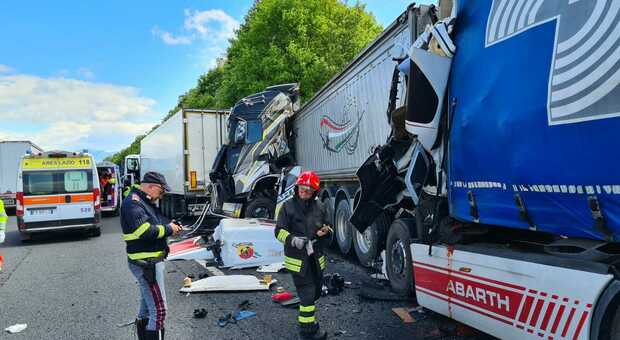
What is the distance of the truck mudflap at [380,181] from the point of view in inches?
220

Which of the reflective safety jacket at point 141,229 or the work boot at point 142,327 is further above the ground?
the reflective safety jacket at point 141,229

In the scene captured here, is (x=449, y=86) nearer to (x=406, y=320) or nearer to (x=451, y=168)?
(x=451, y=168)

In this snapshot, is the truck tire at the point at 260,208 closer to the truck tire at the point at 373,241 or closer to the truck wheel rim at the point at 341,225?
the truck wheel rim at the point at 341,225

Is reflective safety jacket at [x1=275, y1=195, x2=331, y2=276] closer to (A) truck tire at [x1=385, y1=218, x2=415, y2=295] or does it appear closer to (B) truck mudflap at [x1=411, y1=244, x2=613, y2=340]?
(B) truck mudflap at [x1=411, y1=244, x2=613, y2=340]

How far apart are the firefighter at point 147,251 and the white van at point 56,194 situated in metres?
9.16

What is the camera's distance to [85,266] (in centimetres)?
833

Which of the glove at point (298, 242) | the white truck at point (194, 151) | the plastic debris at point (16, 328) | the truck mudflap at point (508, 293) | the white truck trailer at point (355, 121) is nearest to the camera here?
the truck mudflap at point (508, 293)

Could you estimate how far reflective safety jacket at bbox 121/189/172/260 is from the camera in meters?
3.68

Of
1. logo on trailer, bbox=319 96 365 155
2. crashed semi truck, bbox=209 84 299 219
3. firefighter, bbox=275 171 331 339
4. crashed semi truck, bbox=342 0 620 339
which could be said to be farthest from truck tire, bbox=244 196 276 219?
crashed semi truck, bbox=342 0 620 339

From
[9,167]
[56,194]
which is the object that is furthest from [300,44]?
[9,167]

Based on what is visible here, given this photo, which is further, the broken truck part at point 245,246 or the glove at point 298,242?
the broken truck part at point 245,246

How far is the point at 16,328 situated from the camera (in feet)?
16.0

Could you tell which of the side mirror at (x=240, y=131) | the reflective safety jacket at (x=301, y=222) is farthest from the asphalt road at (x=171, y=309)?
the side mirror at (x=240, y=131)

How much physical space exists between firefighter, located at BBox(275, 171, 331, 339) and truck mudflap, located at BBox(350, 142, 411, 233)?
139 cm
